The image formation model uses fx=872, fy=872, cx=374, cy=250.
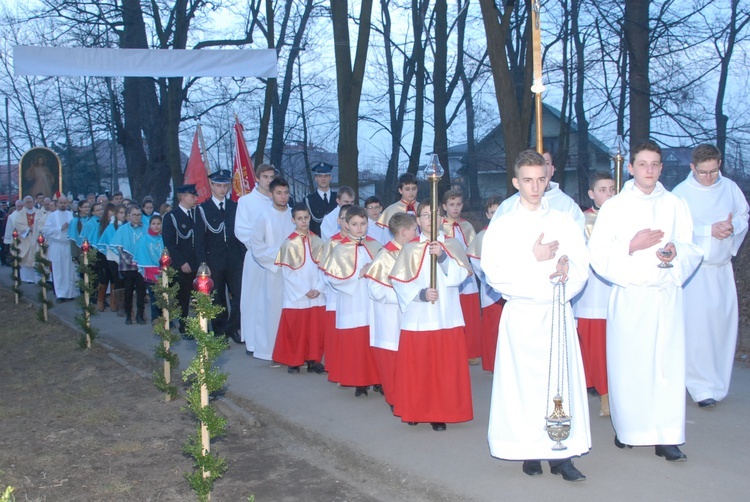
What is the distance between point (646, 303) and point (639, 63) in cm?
1071

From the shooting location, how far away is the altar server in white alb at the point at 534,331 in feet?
18.0

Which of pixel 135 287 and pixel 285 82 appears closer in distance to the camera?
pixel 135 287

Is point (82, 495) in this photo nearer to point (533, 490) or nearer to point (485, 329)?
point (533, 490)

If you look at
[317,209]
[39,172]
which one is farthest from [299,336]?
[39,172]

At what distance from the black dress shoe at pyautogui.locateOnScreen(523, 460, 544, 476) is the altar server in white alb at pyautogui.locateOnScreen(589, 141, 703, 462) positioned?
66 centimetres

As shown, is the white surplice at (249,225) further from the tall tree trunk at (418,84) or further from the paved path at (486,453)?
the tall tree trunk at (418,84)

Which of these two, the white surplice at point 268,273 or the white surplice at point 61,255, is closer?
the white surplice at point 268,273

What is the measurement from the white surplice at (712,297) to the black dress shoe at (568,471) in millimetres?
2099

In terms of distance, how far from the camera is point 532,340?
553 cm

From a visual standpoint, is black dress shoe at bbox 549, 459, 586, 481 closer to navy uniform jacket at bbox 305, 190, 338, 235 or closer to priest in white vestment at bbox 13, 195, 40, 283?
navy uniform jacket at bbox 305, 190, 338, 235

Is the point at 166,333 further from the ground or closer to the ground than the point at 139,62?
closer to the ground

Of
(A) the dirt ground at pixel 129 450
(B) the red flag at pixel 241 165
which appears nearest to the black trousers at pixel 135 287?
(B) the red flag at pixel 241 165

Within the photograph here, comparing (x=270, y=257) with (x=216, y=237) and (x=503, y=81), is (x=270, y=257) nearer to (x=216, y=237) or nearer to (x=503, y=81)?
(x=216, y=237)

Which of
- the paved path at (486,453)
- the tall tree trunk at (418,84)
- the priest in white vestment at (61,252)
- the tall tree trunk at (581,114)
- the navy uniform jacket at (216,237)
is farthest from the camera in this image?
the tall tree trunk at (418,84)
